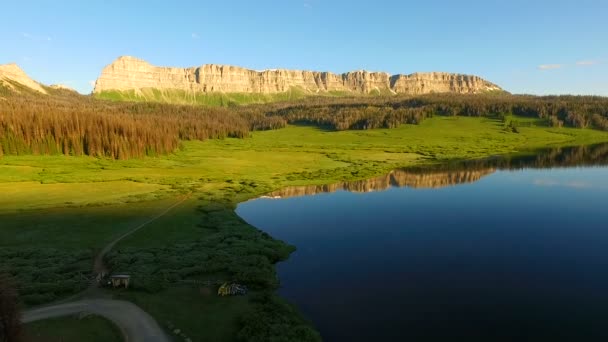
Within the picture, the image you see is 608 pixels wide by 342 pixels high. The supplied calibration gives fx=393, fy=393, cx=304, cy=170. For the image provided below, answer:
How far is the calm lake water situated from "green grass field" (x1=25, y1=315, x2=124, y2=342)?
61.2 feet

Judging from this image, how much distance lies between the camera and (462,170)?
13788cm

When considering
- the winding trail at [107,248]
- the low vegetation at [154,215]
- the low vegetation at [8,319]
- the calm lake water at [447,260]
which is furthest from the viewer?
the winding trail at [107,248]

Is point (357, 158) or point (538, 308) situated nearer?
point (538, 308)

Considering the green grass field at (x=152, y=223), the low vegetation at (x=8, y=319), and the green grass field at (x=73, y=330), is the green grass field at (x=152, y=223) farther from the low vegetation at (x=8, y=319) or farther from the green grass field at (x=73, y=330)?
the low vegetation at (x=8, y=319)

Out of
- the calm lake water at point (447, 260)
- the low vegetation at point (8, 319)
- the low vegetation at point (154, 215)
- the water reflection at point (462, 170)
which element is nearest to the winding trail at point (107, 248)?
the low vegetation at point (154, 215)

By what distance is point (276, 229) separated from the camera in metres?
73.2

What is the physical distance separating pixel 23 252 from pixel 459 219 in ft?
239

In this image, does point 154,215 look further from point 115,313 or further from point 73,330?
point 73,330

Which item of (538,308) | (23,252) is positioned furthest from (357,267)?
(23,252)

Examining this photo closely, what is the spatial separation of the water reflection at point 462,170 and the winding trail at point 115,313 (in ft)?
214

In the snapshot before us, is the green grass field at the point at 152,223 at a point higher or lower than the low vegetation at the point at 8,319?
lower

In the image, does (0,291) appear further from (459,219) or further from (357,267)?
(459,219)

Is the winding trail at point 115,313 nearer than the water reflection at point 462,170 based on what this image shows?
Yes

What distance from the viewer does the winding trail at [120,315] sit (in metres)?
33.3
